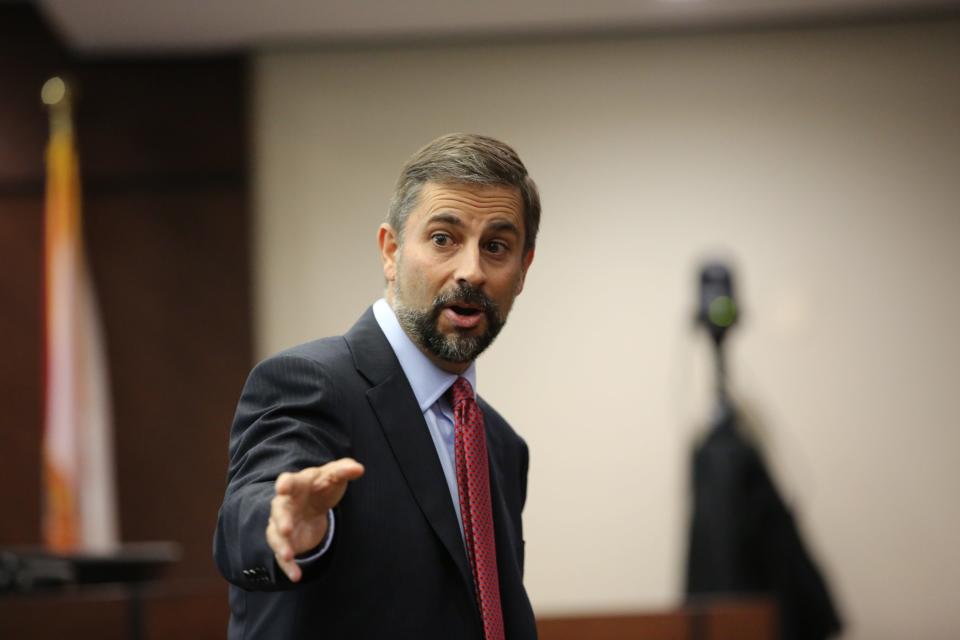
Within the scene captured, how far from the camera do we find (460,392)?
1.63m

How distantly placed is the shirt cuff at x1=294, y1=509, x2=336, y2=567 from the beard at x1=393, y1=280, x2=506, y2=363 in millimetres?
338

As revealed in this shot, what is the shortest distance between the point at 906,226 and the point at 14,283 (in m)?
3.81

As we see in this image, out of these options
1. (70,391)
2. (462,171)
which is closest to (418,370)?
(462,171)

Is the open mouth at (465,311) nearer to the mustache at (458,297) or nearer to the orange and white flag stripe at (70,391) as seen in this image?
the mustache at (458,297)

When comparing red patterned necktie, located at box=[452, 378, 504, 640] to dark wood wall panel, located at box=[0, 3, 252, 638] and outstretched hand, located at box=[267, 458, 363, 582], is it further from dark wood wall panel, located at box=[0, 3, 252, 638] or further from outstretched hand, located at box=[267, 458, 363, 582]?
dark wood wall panel, located at box=[0, 3, 252, 638]

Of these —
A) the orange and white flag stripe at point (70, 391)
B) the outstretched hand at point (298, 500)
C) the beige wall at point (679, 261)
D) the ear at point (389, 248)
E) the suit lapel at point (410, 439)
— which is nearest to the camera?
the outstretched hand at point (298, 500)

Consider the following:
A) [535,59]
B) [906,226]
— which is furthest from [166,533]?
[906,226]

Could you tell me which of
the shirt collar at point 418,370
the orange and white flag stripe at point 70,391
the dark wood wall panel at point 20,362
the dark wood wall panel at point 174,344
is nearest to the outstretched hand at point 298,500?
the shirt collar at point 418,370

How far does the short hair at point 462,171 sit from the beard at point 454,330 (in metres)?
0.13

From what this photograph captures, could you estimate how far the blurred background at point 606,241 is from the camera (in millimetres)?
5172

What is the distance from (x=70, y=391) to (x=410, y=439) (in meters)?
3.67

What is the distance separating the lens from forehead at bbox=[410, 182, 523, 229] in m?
1.61

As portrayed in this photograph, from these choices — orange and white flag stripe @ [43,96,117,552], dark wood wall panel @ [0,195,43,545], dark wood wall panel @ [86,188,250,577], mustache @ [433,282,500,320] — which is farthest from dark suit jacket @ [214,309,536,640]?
dark wood wall panel @ [0,195,43,545]

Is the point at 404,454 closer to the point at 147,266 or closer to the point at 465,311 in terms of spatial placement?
the point at 465,311
